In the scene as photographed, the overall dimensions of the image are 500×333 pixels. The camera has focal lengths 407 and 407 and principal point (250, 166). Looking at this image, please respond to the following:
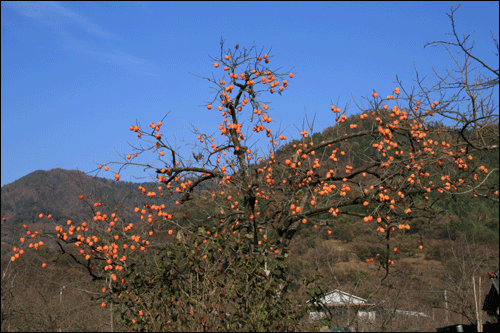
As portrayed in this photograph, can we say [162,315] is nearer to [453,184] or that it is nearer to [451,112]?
[451,112]

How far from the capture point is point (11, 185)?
228 feet

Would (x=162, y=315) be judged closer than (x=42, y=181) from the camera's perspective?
Yes

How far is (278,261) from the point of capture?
13.6 feet

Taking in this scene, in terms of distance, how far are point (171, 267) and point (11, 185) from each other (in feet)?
251

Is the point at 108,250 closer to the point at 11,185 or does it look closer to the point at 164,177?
the point at 164,177

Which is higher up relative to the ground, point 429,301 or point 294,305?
point 294,305

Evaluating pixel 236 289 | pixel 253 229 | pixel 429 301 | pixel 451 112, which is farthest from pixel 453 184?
pixel 429 301

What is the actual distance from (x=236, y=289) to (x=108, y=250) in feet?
8.78

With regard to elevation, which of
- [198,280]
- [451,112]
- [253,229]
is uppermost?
[451,112]

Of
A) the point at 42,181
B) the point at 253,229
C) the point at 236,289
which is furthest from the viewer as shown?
the point at 42,181

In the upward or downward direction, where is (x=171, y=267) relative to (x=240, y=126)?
downward

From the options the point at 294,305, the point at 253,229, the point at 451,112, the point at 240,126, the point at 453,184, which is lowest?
the point at 294,305

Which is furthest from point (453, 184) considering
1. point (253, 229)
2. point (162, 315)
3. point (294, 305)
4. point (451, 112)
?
point (162, 315)

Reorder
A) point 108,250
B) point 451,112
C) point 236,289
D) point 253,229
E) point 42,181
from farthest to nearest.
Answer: point 42,181 → point 253,229 → point 108,250 → point 451,112 → point 236,289
